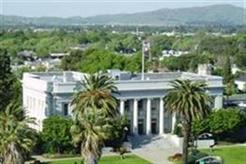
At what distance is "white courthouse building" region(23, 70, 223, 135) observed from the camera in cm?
7719

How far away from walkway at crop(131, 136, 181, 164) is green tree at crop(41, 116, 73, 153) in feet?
25.0

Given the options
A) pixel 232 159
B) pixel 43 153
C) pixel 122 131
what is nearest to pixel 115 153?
pixel 122 131

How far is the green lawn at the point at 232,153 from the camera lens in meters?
70.2

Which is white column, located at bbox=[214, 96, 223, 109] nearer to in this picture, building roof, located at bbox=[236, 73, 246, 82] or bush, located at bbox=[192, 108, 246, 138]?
bush, located at bbox=[192, 108, 246, 138]

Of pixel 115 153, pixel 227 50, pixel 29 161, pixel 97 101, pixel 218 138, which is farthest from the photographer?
pixel 227 50

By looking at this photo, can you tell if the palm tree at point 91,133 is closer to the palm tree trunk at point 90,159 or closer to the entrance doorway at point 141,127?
the palm tree trunk at point 90,159

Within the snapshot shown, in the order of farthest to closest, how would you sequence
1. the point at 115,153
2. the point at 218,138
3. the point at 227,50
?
the point at 227,50, the point at 218,138, the point at 115,153

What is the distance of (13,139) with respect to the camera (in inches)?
1828

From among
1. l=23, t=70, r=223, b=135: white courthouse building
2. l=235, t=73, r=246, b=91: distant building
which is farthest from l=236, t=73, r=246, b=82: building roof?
l=23, t=70, r=223, b=135: white courthouse building

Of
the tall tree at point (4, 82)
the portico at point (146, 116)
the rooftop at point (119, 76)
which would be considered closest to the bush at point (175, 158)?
the portico at point (146, 116)

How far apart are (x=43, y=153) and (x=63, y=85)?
8.30m

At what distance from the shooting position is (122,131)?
7462 centimetres

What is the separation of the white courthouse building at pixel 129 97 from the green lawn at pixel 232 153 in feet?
24.4

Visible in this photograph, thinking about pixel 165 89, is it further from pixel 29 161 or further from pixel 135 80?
pixel 29 161
